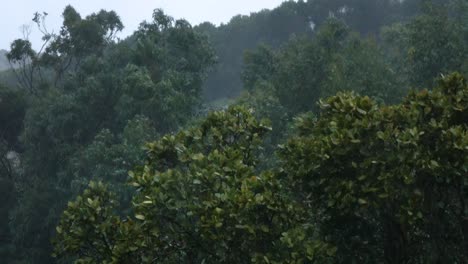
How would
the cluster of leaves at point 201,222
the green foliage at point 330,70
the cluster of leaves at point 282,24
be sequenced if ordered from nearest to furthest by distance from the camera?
the cluster of leaves at point 201,222, the green foliage at point 330,70, the cluster of leaves at point 282,24

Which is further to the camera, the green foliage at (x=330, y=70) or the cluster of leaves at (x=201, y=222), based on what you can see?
the green foliage at (x=330, y=70)

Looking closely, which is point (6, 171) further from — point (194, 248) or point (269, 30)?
point (269, 30)

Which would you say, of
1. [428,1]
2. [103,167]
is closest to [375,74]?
[428,1]

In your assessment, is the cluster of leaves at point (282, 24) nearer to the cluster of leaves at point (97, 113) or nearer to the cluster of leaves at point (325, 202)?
the cluster of leaves at point (97, 113)

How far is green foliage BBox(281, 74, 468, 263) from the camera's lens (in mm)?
6941

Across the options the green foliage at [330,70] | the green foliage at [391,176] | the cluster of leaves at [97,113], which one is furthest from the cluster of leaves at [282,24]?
the green foliage at [391,176]

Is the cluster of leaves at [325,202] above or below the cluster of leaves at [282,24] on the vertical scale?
above

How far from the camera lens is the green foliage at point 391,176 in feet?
22.8

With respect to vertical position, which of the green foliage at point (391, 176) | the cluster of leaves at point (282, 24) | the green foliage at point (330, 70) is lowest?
the cluster of leaves at point (282, 24)

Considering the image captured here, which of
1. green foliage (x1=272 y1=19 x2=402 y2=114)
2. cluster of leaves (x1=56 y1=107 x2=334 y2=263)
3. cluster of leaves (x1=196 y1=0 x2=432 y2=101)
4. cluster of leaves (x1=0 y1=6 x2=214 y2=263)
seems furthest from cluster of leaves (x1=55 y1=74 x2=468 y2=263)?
cluster of leaves (x1=196 y1=0 x2=432 y2=101)

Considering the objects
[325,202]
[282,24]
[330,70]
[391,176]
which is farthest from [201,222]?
[282,24]

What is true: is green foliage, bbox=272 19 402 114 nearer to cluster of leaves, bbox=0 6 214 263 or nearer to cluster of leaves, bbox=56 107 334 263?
cluster of leaves, bbox=0 6 214 263

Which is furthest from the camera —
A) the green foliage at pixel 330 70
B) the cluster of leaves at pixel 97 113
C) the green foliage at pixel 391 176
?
the cluster of leaves at pixel 97 113

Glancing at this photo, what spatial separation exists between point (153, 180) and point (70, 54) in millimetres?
31036
